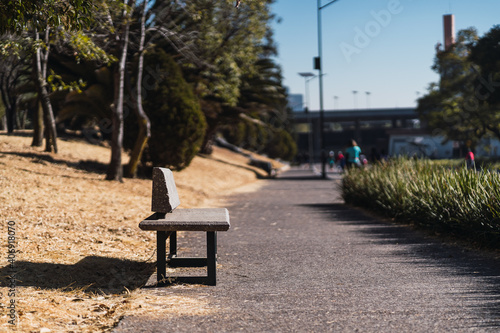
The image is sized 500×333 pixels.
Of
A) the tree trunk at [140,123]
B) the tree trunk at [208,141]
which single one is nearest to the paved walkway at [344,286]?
the tree trunk at [140,123]

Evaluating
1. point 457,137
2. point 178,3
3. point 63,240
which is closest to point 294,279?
point 63,240

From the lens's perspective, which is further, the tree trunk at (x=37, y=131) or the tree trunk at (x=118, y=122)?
the tree trunk at (x=37, y=131)

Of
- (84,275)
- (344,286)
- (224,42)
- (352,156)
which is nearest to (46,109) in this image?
(224,42)

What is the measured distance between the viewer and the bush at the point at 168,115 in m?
20.2

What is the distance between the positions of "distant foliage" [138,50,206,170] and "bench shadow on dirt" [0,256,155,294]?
1329 centimetres

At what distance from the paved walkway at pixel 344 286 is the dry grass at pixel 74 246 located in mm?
467

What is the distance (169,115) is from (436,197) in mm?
12023

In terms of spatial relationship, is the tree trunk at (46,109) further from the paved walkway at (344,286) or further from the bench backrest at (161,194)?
the bench backrest at (161,194)

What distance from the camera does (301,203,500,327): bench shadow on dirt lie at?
17.4 feet

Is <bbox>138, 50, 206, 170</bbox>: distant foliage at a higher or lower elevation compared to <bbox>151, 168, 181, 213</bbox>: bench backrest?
higher

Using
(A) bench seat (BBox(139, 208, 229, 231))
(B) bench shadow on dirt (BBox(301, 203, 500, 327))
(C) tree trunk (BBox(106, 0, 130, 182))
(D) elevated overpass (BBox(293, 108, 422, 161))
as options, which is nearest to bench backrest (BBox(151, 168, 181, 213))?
(A) bench seat (BBox(139, 208, 229, 231))

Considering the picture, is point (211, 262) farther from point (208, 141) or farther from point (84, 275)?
point (208, 141)

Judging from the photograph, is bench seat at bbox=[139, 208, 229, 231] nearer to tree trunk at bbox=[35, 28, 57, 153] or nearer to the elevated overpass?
tree trunk at bbox=[35, 28, 57, 153]

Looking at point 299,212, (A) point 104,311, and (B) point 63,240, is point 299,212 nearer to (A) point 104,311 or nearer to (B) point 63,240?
(B) point 63,240
